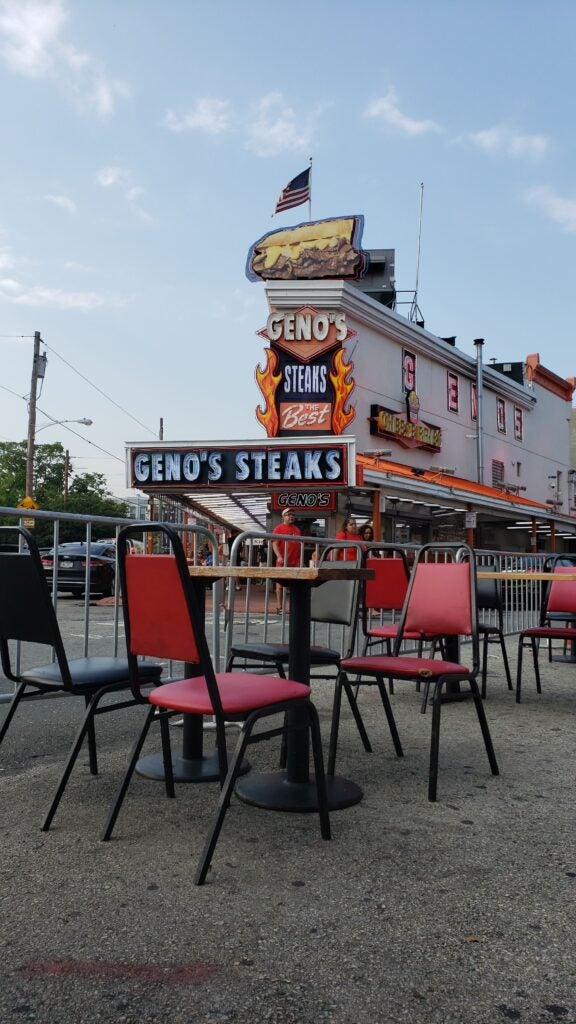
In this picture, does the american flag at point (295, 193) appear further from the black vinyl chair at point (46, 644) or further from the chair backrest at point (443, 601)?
the black vinyl chair at point (46, 644)

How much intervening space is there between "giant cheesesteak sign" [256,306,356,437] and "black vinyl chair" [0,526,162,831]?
1733 centimetres

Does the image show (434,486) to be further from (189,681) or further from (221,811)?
(221,811)

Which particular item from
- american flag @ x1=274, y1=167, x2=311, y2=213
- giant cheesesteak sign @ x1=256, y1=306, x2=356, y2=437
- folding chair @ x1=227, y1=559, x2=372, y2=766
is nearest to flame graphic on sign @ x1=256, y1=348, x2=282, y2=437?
giant cheesesteak sign @ x1=256, y1=306, x2=356, y2=437

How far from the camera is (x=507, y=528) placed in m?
30.2

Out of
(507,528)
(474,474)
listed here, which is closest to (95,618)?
(474,474)

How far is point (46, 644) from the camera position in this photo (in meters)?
3.35

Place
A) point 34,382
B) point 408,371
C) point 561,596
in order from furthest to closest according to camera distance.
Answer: point 34,382 < point 408,371 < point 561,596

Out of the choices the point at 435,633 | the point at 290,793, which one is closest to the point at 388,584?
the point at 435,633

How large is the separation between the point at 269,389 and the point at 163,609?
1839cm

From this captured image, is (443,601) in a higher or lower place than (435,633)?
higher

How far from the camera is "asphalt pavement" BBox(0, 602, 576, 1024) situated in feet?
6.05

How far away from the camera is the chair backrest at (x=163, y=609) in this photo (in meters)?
2.62

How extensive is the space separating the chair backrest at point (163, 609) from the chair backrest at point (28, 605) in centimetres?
38

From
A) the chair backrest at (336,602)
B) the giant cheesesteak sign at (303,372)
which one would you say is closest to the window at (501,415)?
the giant cheesesteak sign at (303,372)
